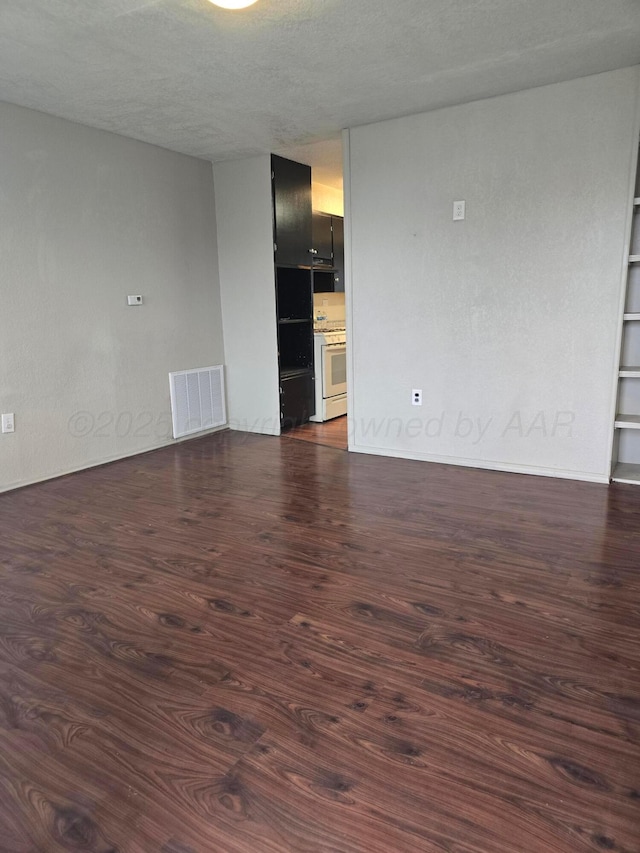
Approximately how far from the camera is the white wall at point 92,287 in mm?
Answer: 3574

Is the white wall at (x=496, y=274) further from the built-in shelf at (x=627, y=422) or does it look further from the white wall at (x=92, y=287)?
the white wall at (x=92, y=287)

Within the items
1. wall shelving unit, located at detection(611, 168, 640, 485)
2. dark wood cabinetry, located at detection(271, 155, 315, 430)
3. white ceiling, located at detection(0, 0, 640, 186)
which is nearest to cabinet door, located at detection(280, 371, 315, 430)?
dark wood cabinetry, located at detection(271, 155, 315, 430)

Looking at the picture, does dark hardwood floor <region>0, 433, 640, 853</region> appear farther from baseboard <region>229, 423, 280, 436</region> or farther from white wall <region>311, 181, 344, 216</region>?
white wall <region>311, 181, 344, 216</region>

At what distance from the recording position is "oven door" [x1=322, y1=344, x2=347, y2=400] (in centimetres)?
550

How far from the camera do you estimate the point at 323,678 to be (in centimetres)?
176

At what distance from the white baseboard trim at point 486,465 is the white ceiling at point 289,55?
235 centimetres

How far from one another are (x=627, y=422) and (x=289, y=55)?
2.80 metres

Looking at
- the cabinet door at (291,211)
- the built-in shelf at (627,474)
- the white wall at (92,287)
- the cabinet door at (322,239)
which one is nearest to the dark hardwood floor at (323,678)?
the built-in shelf at (627,474)

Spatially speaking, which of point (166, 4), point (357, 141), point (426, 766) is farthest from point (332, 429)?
point (426, 766)

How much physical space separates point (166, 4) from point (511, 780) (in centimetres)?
300

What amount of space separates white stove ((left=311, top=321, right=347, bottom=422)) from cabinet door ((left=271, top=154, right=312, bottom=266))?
76 cm

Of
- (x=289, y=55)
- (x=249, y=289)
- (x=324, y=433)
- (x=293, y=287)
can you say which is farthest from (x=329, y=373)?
(x=289, y=55)

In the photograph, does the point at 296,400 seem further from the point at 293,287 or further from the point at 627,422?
the point at 627,422

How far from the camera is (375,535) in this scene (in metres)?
2.84
